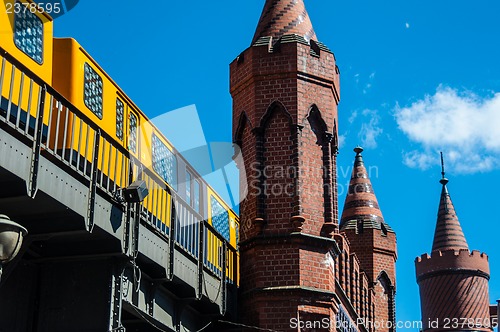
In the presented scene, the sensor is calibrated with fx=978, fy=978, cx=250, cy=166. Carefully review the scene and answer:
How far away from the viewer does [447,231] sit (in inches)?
1881

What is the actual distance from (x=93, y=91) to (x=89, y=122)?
3.28 meters

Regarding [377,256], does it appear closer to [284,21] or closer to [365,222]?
[365,222]

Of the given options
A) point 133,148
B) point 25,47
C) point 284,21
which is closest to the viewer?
point 25,47

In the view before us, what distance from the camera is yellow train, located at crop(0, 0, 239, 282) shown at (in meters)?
13.2

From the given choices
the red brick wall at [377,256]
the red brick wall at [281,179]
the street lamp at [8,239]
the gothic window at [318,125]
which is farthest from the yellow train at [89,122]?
the red brick wall at [377,256]

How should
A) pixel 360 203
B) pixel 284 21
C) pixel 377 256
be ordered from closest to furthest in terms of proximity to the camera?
pixel 284 21 → pixel 377 256 → pixel 360 203

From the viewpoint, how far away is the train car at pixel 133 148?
608 inches

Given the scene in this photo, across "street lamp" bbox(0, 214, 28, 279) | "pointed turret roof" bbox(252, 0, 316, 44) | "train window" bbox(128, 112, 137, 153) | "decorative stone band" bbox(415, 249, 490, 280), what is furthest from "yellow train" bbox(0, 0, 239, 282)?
"decorative stone band" bbox(415, 249, 490, 280)

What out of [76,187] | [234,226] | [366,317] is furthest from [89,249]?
[366,317]

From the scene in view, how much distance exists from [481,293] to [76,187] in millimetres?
37227

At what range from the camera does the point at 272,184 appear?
20359mm

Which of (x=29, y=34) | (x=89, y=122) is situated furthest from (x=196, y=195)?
(x=89, y=122)

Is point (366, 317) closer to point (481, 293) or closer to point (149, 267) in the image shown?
point (149, 267)

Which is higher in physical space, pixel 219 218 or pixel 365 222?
pixel 365 222
